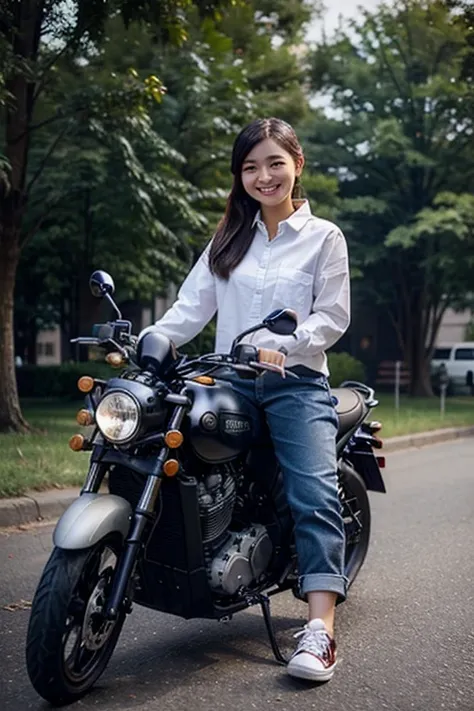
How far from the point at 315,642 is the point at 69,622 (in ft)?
3.02

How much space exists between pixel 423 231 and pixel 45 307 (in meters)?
9.98

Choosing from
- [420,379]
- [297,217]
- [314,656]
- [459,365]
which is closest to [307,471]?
[314,656]

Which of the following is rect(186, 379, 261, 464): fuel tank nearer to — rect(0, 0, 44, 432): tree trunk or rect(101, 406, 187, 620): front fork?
rect(101, 406, 187, 620): front fork

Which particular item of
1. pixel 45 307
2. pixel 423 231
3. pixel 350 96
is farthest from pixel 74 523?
pixel 45 307

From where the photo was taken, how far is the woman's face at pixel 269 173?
12.0 ft

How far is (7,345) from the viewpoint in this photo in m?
10.4

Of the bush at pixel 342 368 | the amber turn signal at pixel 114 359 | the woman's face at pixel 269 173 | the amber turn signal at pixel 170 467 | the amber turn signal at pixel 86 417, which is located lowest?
the bush at pixel 342 368

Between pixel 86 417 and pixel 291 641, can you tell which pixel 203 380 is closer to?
pixel 86 417

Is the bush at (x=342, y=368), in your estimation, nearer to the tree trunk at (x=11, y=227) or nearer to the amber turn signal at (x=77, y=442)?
the tree trunk at (x=11, y=227)

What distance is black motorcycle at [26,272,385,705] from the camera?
2.98 meters

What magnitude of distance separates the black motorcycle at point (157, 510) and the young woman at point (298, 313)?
168mm

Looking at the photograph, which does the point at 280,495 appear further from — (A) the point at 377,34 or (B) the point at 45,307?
(B) the point at 45,307

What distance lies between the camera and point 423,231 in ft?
64.2

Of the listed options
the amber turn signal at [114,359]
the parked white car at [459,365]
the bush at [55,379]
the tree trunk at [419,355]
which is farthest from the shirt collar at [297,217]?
the parked white car at [459,365]
